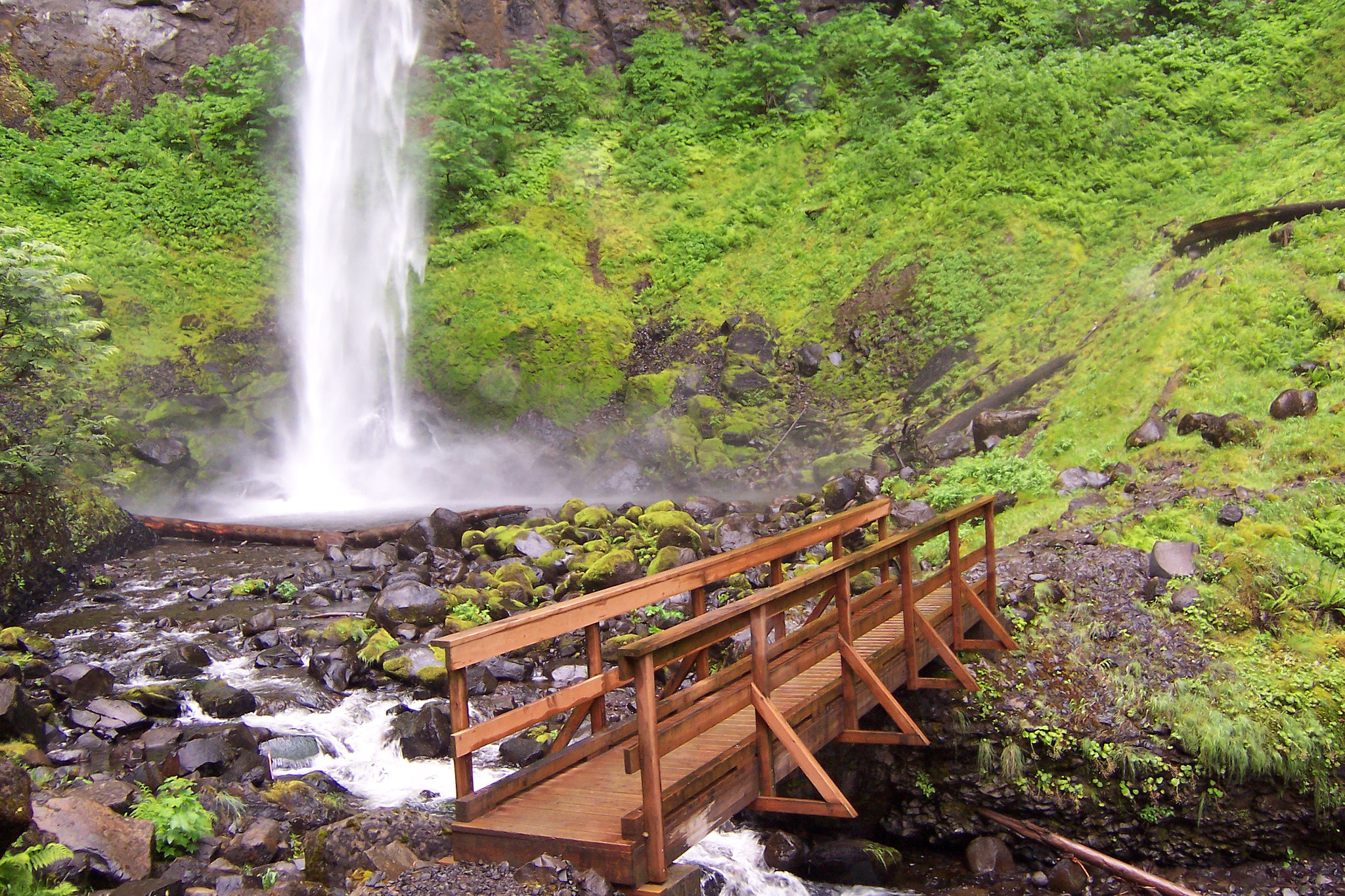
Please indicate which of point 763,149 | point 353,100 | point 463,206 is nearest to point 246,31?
point 353,100

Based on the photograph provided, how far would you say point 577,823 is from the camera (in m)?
4.27

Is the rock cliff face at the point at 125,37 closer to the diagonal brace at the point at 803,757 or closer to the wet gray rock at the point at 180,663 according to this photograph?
the wet gray rock at the point at 180,663

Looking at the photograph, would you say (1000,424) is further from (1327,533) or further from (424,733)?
(424,733)

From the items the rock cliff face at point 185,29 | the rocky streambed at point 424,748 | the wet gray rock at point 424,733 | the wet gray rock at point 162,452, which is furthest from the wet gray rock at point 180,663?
the rock cliff face at point 185,29

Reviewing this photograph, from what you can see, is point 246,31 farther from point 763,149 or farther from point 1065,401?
point 1065,401

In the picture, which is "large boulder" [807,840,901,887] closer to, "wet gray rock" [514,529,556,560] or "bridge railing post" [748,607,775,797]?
"bridge railing post" [748,607,775,797]

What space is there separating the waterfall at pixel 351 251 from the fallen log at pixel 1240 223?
55.5 ft

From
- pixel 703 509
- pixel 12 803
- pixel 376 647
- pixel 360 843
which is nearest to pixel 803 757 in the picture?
pixel 360 843

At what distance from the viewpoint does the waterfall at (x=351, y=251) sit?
21.2 m

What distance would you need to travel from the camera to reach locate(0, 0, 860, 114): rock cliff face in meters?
26.1

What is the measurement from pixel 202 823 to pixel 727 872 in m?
3.68

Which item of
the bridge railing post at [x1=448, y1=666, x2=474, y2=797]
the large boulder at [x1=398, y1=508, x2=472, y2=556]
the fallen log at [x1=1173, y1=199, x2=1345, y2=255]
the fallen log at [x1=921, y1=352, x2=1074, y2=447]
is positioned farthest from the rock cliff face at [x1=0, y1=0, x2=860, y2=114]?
the bridge railing post at [x1=448, y1=666, x2=474, y2=797]

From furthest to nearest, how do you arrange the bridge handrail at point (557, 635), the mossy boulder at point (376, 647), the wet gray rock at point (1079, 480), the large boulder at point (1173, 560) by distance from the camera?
the wet gray rock at point (1079, 480) → the mossy boulder at point (376, 647) → the large boulder at point (1173, 560) → the bridge handrail at point (557, 635)

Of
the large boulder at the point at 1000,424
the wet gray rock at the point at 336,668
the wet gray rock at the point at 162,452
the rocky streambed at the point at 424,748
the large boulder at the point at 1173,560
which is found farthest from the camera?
the wet gray rock at the point at 162,452
